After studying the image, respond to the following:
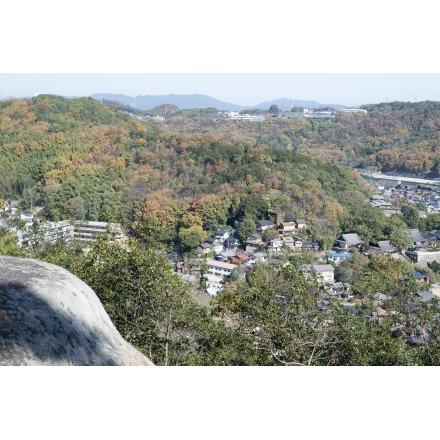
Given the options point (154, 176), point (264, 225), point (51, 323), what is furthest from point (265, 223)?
point (51, 323)

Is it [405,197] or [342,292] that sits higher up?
[342,292]

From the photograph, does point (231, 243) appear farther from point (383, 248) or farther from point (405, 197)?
point (405, 197)

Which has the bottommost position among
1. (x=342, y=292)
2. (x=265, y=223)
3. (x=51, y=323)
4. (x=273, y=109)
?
(x=265, y=223)

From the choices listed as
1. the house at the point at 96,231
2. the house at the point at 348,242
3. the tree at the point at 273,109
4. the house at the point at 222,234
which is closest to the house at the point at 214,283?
the house at the point at 96,231

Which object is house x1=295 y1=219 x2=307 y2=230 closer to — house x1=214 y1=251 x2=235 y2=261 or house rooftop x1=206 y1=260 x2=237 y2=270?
house x1=214 y1=251 x2=235 y2=261

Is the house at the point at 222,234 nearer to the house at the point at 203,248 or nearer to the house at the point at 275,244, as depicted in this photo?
the house at the point at 203,248

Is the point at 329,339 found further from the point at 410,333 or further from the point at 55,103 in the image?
the point at 55,103

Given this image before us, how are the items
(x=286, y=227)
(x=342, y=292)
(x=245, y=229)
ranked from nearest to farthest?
1. (x=342, y=292)
2. (x=245, y=229)
3. (x=286, y=227)
